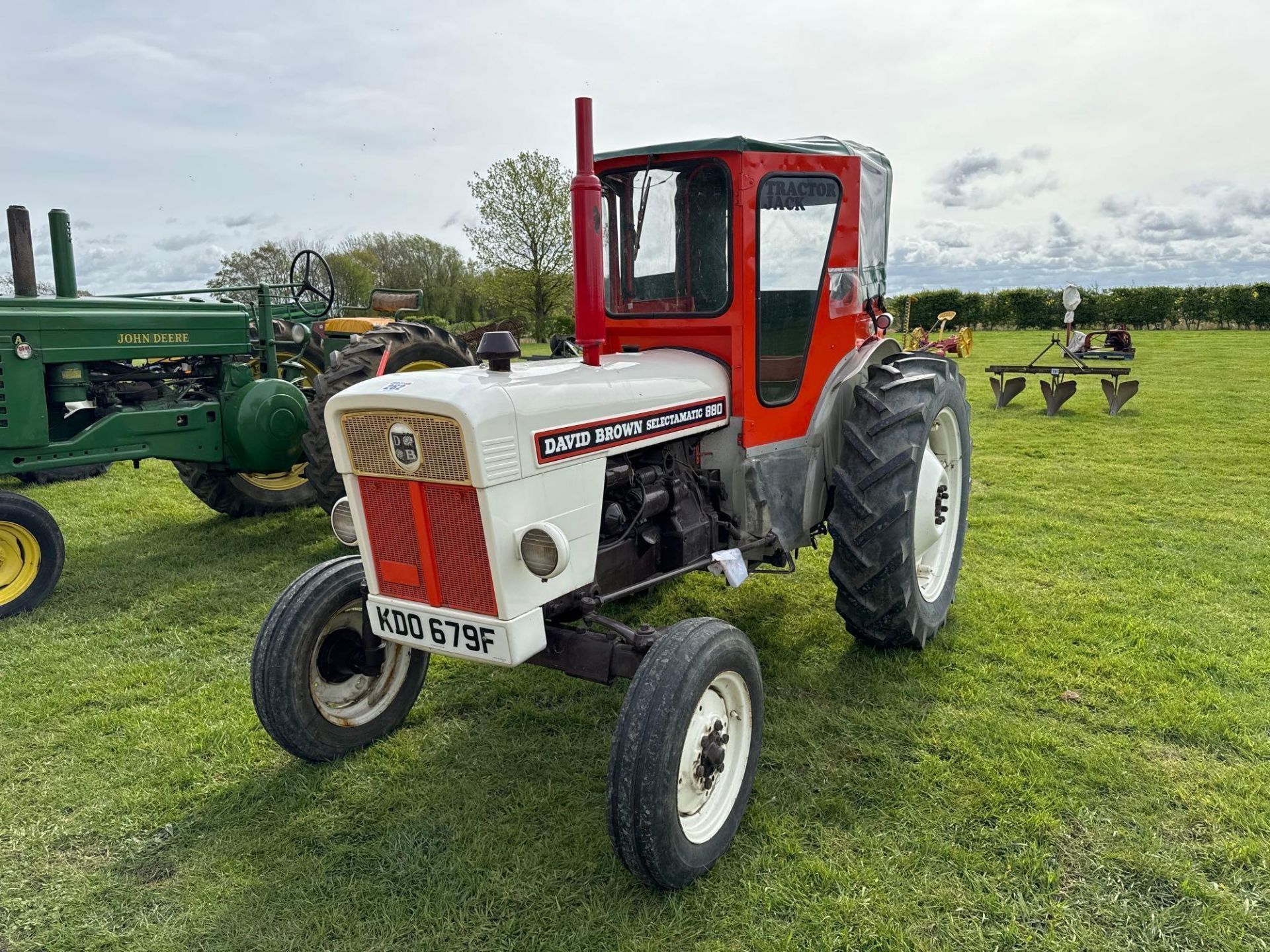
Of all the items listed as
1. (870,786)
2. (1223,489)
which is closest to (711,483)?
(870,786)

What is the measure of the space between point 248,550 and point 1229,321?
35.1 meters

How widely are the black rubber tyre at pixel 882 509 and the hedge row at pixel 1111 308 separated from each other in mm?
25220

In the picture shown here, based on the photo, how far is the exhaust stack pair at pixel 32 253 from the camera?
5743mm

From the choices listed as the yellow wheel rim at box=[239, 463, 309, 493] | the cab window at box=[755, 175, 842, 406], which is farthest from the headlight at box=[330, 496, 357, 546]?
the yellow wheel rim at box=[239, 463, 309, 493]

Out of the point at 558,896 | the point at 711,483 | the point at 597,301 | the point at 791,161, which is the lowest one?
the point at 558,896

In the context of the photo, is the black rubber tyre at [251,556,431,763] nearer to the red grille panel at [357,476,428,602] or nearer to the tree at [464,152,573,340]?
the red grille panel at [357,476,428,602]

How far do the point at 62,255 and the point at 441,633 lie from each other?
518 centimetres

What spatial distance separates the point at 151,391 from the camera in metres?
6.14

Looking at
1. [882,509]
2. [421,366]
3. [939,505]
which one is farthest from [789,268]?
[421,366]

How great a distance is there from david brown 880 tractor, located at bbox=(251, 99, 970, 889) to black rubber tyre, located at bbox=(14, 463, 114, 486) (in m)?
6.98

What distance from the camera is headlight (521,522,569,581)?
2.51m

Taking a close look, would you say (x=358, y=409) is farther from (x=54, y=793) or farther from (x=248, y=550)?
(x=248, y=550)

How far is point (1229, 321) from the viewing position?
3059 centimetres

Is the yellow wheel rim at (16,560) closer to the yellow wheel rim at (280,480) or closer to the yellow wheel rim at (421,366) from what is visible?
the yellow wheel rim at (280,480)
